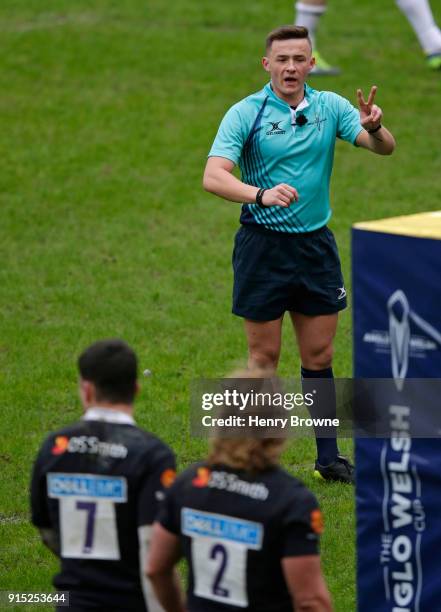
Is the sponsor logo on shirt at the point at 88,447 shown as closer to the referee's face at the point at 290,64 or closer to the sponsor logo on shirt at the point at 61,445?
the sponsor logo on shirt at the point at 61,445

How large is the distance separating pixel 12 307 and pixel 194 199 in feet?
10.3

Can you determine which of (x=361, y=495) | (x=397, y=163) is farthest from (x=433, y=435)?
(x=397, y=163)

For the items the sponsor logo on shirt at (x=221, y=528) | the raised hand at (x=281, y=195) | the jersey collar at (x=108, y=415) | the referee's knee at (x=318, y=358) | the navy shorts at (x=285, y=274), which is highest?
the raised hand at (x=281, y=195)

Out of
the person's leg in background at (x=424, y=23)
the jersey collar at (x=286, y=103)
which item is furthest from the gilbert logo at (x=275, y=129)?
the person's leg in background at (x=424, y=23)

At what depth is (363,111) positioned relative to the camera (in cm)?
659

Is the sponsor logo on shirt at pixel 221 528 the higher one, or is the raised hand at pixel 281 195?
the raised hand at pixel 281 195

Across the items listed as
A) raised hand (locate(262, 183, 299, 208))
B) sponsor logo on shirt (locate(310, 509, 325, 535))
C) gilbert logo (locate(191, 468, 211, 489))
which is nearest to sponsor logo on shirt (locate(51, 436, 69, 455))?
gilbert logo (locate(191, 468, 211, 489))

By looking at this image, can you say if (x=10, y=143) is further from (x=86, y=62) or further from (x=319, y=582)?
(x=319, y=582)

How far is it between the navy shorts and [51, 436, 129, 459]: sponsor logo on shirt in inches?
110

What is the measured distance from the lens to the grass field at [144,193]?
864 centimetres

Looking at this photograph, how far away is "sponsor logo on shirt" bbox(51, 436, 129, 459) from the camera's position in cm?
450

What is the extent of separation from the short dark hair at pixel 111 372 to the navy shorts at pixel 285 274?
2706mm

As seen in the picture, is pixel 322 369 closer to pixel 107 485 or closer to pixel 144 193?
pixel 107 485

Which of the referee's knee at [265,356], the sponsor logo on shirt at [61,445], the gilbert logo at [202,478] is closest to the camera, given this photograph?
the gilbert logo at [202,478]
